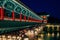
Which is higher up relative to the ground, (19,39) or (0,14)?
(0,14)

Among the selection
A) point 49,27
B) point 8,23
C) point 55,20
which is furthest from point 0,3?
point 55,20

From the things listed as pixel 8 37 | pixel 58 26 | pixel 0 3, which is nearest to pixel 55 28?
pixel 58 26

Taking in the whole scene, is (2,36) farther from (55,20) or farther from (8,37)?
(55,20)

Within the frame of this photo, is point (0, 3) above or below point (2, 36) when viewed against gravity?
above

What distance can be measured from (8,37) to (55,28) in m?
75.1

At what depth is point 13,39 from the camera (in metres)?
18.1

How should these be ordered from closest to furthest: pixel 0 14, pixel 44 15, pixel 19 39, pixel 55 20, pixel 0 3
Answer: pixel 19 39
pixel 0 14
pixel 0 3
pixel 44 15
pixel 55 20

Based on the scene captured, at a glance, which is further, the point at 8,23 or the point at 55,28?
the point at 55,28

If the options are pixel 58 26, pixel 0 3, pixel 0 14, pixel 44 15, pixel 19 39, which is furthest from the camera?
pixel 44 15

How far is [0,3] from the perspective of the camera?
25.2 m

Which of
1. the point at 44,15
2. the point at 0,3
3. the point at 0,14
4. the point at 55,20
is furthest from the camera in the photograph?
the point at 55,20

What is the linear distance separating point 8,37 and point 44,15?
99.2 m

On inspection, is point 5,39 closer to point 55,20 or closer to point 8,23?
point 8,23

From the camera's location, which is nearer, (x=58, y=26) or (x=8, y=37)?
(x=8, y=37)
